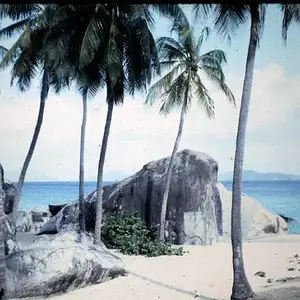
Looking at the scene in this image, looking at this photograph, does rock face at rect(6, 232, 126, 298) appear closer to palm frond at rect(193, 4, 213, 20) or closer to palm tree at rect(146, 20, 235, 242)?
palm tree at rect(146, 20, 235, 242)

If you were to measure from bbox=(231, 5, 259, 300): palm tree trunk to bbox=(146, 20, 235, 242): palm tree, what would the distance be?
0.12 metres

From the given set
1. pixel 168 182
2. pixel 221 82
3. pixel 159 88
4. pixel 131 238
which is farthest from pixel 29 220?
pixel 221 82

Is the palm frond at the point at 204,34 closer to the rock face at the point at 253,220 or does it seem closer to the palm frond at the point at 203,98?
the palm frond at the point at 203,98

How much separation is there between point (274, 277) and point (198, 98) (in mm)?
1239

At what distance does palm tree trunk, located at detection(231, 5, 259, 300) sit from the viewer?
8.95 feet

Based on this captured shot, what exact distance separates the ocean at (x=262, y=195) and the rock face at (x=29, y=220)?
0.05 metres

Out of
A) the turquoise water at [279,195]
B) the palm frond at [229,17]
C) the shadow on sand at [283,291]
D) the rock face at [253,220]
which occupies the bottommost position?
the shadow on sand at [283,291]

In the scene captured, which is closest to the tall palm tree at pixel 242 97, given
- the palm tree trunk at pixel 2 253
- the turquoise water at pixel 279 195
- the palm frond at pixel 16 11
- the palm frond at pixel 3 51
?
the turquoise water at pixel 279 195

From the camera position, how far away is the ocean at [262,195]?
275 cm

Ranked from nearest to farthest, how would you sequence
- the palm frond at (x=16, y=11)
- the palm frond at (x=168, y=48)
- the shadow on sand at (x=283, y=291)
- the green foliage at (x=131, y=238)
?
the shadow on sand at (x=283, y=291) → the palm frond at (x=16, y=11) → the palm frond at (x=168, y=48) → the green foliage at (x=131, y=238)

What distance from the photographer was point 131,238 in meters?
3.06

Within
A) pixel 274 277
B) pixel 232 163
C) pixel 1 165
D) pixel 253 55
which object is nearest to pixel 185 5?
pixel 253 55

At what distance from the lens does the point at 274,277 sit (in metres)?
2.74

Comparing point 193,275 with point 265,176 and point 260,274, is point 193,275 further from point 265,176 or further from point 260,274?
point 265,176
